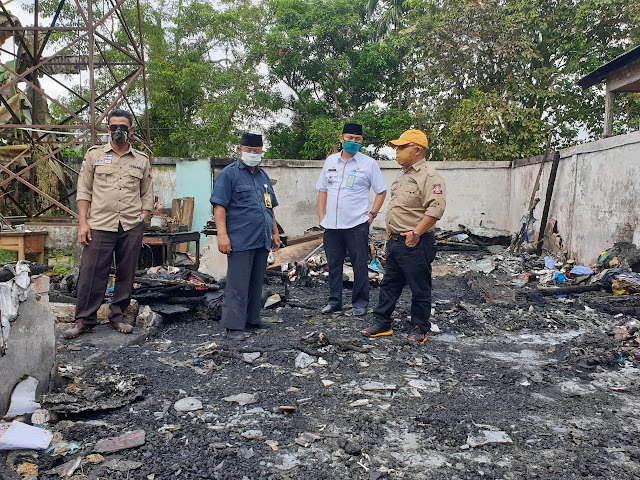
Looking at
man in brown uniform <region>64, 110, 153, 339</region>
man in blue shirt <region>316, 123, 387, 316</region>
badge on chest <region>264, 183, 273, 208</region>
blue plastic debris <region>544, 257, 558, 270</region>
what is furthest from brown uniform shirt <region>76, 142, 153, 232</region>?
blue plastic debris <region>544, 257, 558, 270</region>

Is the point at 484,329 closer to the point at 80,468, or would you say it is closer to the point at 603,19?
the point at 80,468

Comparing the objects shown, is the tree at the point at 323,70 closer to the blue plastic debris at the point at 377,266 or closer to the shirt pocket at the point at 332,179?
the blue plastic debris at the point at 377,266

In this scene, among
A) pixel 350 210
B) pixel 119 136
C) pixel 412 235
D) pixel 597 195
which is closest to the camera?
pixel 412 235

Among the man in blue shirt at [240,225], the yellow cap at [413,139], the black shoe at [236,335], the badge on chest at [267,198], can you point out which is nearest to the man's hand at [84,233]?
the man in blue shirt at [240,225]

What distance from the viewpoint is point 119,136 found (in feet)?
13.8

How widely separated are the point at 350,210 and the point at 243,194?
1208 millimetres

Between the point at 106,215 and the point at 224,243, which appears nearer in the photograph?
the point at 106,215

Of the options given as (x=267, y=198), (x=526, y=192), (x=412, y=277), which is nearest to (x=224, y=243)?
(x=267, y=198)

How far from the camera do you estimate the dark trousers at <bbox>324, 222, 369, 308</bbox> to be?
203 inches

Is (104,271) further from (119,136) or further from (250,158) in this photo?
(250,158)

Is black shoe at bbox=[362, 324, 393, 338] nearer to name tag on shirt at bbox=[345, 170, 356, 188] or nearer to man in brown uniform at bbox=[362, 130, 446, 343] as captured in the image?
man in brown uniform at bbox=[362, 130, 446, 343]

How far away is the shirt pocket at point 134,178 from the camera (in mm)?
4344

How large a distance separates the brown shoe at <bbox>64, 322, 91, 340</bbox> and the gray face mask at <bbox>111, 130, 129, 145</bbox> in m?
1.57

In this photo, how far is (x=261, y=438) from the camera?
Result: 2.51 meters
